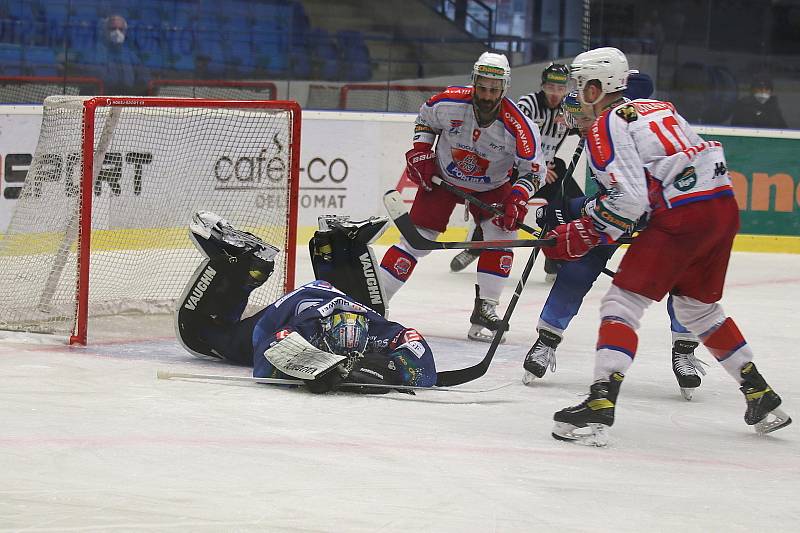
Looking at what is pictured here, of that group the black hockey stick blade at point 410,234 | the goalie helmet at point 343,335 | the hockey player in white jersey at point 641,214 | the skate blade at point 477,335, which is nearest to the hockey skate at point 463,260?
the skate blade at point 477,335

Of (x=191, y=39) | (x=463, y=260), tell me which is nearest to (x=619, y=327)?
(x=463, y=260)

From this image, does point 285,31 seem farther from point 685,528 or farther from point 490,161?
point 685,528

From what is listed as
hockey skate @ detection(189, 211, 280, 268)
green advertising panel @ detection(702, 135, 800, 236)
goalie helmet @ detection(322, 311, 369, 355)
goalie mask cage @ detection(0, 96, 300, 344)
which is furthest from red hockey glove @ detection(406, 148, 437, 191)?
green advertising panel @ detection(702, 135, 800, 236)

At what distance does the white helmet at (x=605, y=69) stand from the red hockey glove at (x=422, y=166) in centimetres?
156

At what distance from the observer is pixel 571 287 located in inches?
156

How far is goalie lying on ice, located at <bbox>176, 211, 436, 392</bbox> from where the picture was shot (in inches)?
140

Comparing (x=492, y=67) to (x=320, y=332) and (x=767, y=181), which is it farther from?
(x=767, y=181)

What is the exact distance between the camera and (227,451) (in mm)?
2930

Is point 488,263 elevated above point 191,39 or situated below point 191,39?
below

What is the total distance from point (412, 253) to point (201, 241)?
1030mm

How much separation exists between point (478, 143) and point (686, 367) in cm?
133

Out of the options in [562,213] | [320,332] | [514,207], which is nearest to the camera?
[320,332]

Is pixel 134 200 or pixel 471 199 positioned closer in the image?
pixel 471 199

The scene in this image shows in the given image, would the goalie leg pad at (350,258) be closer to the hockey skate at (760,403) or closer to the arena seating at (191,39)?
the hockey skate at (760,403)
